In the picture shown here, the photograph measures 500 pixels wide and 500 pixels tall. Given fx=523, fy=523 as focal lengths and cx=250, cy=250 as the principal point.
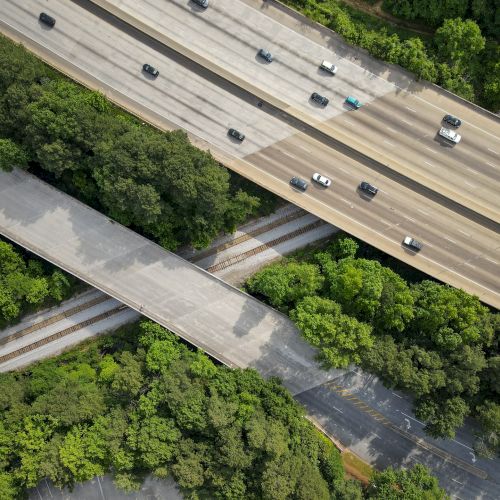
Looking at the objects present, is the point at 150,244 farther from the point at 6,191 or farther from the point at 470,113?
the point at 470,113

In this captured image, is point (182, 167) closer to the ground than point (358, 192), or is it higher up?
closer to the ground

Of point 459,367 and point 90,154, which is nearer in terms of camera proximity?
point 459,367

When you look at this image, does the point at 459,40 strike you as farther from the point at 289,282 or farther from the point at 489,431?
the point at 489,431

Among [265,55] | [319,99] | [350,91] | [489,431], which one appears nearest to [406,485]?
[489,431]

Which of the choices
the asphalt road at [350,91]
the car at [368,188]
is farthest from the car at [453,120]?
the car at [368,188]

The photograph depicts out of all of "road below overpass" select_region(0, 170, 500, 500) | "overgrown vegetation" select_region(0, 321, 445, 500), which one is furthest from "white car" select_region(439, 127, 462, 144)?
"overgrown vegetation" select_region(0, 321, 445, 500)

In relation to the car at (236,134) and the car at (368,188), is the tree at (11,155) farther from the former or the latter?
the car at (368,188)

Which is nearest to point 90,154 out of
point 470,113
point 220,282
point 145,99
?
point 145,99
